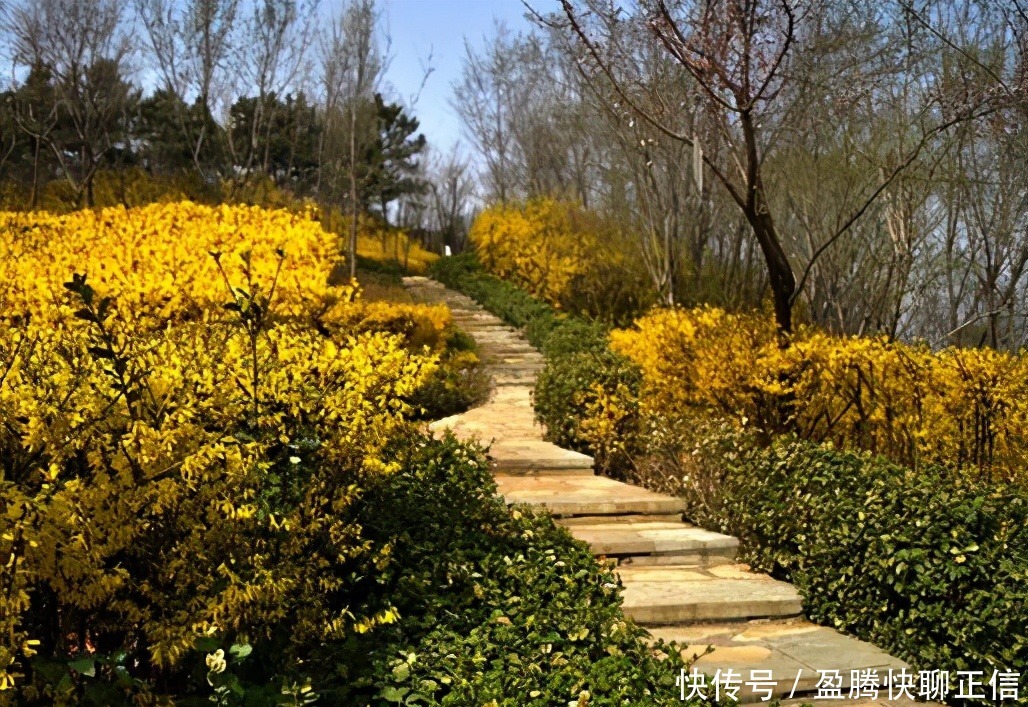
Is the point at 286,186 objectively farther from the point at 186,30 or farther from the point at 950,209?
the point at 950,209

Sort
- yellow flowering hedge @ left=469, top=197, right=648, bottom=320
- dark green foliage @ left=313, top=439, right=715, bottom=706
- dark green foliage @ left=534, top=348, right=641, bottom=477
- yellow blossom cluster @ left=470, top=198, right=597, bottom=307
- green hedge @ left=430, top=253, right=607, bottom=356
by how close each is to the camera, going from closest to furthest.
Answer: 1. dark green foliage @ left=313, top=439, right=715, bottom=706
2. dark green foliage @ left=534, top=348, right=641, bottom=477
3. green hedge @ left=430, top=253, right=607, bottom=356
4. yellow flowering hedge @ left=469, top=197, right=648, bottom=320
5. yellow blossom cluster @ left=470, top=198, right=597, bottom=307

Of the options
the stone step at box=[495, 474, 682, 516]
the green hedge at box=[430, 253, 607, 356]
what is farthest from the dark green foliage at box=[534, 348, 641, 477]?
the green hedge at box=[430, 253, 607, 356]

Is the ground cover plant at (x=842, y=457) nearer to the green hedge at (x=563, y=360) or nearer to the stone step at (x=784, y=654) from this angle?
the green hedge at (x=563, y=360)

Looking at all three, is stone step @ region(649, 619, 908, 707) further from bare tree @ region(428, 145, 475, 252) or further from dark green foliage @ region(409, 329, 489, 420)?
bare tree @ region(428, 145, 475, 252)

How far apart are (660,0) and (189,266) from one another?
3788mm

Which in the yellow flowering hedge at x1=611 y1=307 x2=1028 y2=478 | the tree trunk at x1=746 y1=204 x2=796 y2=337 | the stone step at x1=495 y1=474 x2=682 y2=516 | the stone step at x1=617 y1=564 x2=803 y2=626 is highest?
the tree trunk at x1=746 y1=204 x2=796 y2=337

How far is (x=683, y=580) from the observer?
536cm

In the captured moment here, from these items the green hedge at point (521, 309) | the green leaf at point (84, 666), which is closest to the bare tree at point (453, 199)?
the green hedge at point (521, 309)

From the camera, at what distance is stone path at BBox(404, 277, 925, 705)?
446 cm

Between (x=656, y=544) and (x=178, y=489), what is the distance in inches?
125

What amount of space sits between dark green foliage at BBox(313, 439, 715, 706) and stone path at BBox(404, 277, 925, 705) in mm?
775

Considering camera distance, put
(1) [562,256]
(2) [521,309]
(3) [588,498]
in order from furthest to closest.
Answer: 1. (1) [562,256]
2. (2) [521,309]
3. (3) [588,498]

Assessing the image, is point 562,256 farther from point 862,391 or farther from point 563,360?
point 862,391

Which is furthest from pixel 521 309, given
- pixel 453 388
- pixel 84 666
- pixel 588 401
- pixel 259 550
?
pixel 84 666
